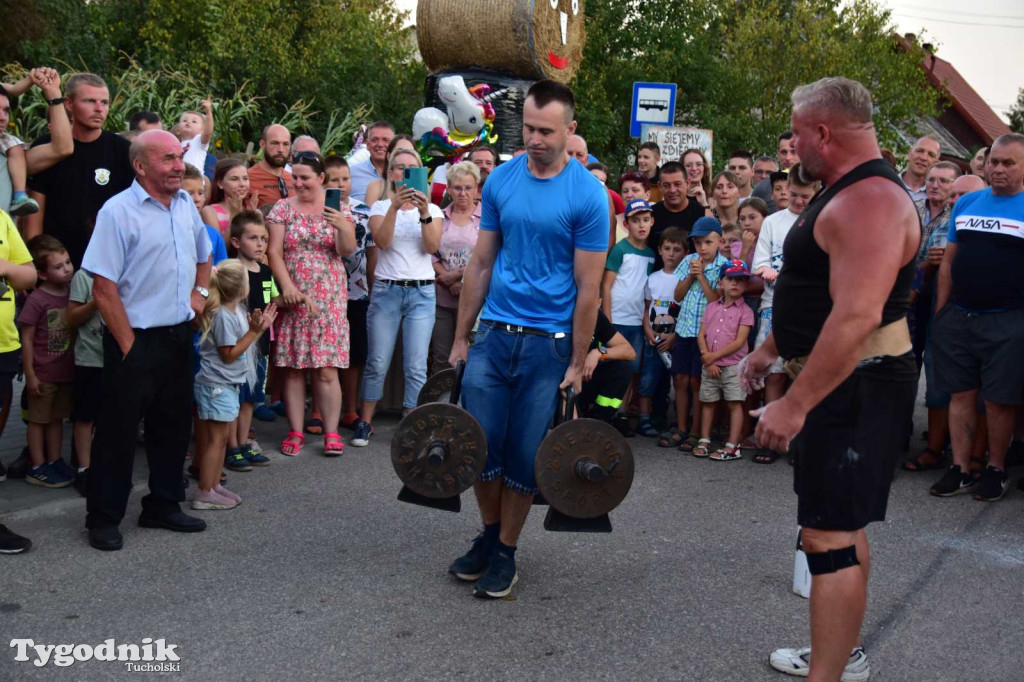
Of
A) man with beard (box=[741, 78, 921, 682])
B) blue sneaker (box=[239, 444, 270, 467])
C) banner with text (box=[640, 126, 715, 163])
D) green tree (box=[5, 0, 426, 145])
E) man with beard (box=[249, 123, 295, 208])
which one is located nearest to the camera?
man with beard (box=[741, 78, 921, 682])

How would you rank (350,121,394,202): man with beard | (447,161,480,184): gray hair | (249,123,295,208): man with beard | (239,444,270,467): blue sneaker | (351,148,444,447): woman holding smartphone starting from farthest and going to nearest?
(350,121,394,202): man with beard → (249,123,295,208): man with beard → (447,161,480,184): gray hair → (351,148,444,447): woman holding smartphone → (239,444,270,467): blue sneaker

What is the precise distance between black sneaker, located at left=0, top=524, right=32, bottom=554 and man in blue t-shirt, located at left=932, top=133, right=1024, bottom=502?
5128 mm

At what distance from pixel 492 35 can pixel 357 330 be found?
17.0 feet

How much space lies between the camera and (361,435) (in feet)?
24.3

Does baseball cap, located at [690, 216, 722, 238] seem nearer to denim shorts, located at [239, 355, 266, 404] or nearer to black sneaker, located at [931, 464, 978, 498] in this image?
black sneaker, located at [931, 464, 978, 498]

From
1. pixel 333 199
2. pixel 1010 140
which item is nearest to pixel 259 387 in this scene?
pixel 333 199

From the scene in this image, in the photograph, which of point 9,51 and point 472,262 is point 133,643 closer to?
point 472,262

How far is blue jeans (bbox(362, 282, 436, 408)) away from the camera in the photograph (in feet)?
24.9

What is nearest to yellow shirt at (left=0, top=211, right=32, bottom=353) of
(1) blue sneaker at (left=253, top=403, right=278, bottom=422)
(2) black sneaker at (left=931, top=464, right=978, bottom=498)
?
(1) blue sneaker at (left=253, top=403, right=278, bottom=422)

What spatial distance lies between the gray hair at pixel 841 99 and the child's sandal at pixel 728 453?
4276mm

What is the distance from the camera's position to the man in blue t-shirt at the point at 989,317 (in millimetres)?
6586

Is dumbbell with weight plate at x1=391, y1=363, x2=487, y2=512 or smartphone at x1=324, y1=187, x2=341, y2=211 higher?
smartphone at x1=324, y1=187, x2=341, y2=211

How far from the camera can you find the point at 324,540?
5277 millimetres

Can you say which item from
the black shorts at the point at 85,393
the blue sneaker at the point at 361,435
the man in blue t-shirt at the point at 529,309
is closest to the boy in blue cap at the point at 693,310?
the blue sneaker at the point at 361,435
